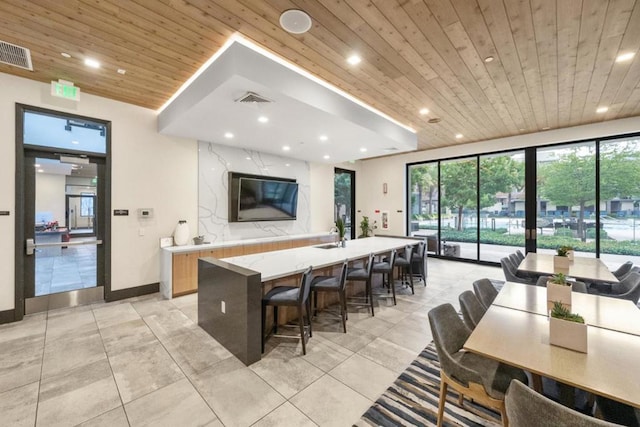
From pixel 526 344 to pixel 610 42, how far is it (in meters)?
3.35

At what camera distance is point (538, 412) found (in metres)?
1.06

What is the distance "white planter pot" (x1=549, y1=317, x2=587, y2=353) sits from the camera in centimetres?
150

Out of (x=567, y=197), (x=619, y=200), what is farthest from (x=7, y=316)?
(x=619, y=200)

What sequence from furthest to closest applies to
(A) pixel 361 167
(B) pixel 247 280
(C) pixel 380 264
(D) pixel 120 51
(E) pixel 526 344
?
(A) pixel 361 167, (C) pixel 380 264, (D) pixel 120 51, (B) pixel 247 280, (E) pixel 526 344

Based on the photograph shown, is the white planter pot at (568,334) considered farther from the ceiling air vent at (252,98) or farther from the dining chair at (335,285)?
the ceiling air vent at (252,98)

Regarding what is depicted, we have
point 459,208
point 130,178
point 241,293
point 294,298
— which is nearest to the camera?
point 241,293

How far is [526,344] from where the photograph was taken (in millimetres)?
1613

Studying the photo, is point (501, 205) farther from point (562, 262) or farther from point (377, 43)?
point (377, 43)

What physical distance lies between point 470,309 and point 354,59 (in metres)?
2.84

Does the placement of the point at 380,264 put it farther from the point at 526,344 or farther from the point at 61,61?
the point at 61,61

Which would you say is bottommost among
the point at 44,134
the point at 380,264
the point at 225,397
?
the point at 225,397

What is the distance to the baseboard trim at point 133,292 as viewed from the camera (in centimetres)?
435

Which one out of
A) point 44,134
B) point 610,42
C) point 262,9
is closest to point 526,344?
point 262,9

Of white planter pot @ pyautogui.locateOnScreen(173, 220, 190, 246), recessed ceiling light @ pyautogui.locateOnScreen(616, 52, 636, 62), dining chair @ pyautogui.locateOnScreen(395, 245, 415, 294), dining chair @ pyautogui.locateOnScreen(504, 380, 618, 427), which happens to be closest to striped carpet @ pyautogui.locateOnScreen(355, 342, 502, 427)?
dining chair @ pyautogui.locateOnScreen(504, 380, 618, 427)
